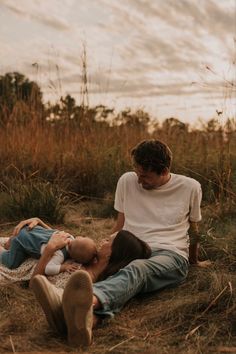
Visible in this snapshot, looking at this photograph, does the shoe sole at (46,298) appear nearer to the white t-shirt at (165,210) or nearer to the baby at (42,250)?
the baby at (42,250)

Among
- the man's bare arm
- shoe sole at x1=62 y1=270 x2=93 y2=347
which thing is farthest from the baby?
shoe sole at x1=62 y1=270 x2=93 y2=347

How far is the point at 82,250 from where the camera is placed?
2.98 metres

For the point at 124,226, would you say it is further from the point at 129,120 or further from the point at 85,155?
the point at 129,120

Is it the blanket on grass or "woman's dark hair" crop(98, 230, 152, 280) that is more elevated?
"woman's dark hair" crop(98, 230, 152, 280)

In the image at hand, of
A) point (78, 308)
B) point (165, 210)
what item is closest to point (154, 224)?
point (165, 210)

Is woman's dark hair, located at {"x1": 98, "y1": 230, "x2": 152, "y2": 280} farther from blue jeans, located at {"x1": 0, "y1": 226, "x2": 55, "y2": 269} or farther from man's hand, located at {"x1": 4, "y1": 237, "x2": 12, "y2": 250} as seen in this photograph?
man's hand, located at {"x1": 4, "y1": 237, "x2": 12, "y2": 250}

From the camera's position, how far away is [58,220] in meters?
4.52

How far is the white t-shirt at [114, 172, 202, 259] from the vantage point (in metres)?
3.14

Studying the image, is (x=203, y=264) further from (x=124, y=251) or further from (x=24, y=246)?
(x=24, y=246)

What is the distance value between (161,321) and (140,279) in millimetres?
226

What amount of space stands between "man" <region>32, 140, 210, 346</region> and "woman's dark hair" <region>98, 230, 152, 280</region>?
2.7 inches

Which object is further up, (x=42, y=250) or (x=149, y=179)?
(x=149, y=179)

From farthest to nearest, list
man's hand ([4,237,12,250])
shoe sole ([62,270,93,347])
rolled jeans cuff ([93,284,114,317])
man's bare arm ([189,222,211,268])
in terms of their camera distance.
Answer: man's hand ([4,237,12,250]) → man's bare arm ([189,222,211,268]) → rolled jeans cuff ([93,284,114,317]) → shoe sole ([62,270,93,347])

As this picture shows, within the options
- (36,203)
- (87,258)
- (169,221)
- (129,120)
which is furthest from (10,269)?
(129,120)
